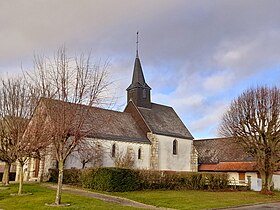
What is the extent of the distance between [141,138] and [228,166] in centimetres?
1219

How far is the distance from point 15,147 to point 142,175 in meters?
9.97

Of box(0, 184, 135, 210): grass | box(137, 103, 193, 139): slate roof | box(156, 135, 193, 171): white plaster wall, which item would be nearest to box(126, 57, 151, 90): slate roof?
box(137, 103, 193, 139): slate roof

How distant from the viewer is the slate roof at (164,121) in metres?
42.3

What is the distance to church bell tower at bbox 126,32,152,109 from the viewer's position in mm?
43844

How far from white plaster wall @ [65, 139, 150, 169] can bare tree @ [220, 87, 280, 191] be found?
12.2m

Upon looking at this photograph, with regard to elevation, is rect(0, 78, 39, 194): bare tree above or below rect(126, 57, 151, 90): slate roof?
below

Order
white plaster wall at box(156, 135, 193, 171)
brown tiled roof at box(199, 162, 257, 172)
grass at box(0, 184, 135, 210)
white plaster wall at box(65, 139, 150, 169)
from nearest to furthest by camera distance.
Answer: grass at box(0, 184, 135, 210) < white plaster wall at box(65, 139, 150, 169) < brown tiled roof at box(199, 162, 257, 172) < white plaster wall at box(156, 135, 193, 171)

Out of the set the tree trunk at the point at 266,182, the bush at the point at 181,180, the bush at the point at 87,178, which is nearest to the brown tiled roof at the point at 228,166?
the bush at the point at 181,180

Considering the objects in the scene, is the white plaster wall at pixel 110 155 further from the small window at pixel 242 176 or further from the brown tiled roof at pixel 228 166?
the small window at pixel 242 176

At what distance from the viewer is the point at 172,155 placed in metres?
43.0

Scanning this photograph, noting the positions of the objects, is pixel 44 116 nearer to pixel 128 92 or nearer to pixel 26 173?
pixel 26 173

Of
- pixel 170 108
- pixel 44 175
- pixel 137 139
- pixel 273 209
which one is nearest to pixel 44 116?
pixel 273 209

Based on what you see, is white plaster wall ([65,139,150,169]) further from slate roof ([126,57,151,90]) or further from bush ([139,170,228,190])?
bush ([139,170,228,190])

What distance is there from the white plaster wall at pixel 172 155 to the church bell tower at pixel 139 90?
536 centimetres
